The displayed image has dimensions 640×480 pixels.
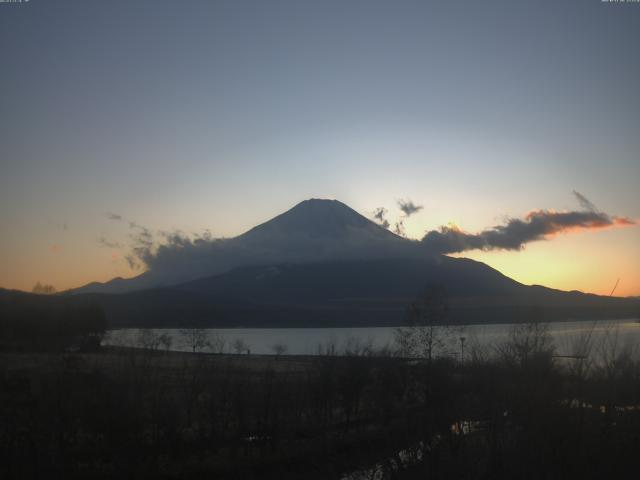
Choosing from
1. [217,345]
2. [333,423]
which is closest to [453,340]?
[217,345]

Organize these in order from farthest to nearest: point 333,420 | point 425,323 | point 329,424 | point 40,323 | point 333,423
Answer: point 425,323 → point 40,323 → point 333,420 → point 333,423 → point 329,424

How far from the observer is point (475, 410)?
18203 mm

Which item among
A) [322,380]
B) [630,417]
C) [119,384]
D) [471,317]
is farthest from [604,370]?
[471,317]

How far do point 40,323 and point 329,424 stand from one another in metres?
17.5

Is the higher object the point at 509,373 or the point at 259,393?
the point at 509,373

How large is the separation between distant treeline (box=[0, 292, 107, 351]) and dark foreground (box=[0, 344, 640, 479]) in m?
1.46

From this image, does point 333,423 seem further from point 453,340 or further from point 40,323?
point 453,340

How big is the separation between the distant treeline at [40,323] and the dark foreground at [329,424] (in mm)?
1459

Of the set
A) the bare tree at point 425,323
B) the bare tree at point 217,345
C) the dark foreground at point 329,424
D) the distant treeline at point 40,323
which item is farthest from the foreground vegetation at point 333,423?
the bare tree at point 217,345

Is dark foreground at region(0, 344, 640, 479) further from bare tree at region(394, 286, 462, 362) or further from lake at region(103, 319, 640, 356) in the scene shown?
bare tree at region(394, 286, 462, 362)

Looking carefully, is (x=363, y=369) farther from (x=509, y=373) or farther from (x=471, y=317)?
(x=471, y=317)

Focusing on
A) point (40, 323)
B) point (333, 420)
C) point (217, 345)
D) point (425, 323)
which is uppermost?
point (425, 323)

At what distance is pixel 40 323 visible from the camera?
105ft

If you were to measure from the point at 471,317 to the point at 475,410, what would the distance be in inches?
4960
